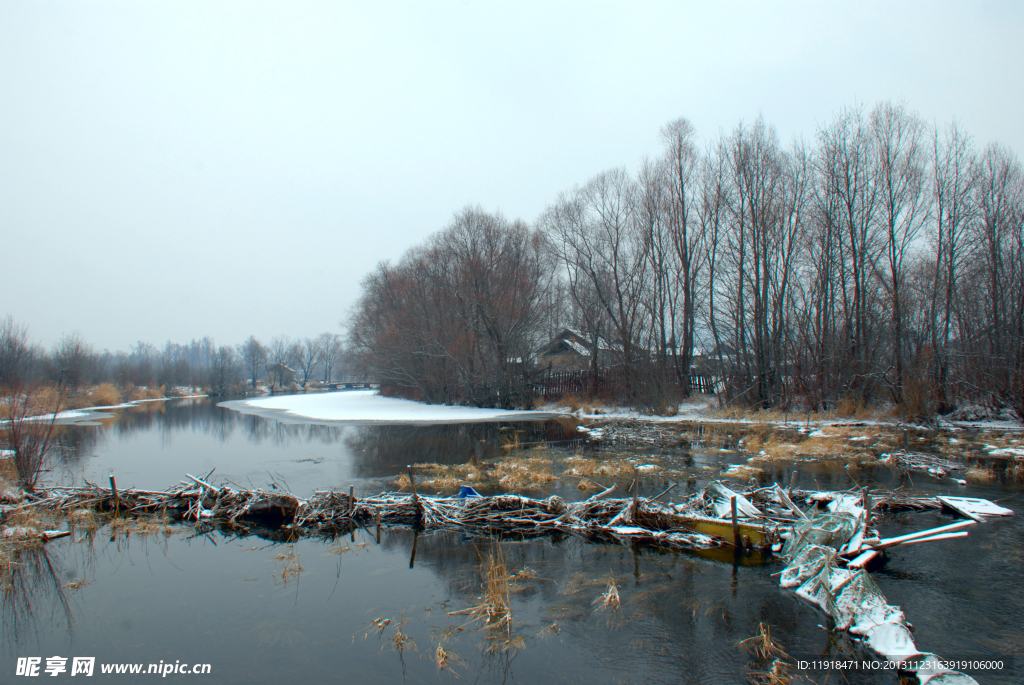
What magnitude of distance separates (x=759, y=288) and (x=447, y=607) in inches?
905

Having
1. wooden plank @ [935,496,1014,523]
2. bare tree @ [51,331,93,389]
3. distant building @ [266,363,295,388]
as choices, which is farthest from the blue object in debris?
distant building @ [266,363,295,388]

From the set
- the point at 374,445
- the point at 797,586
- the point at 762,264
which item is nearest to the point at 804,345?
the point at 762,264

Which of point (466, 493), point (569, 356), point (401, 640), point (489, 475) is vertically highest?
point (569, 356)

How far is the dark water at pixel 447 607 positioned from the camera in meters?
4.50

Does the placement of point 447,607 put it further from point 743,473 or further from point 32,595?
point 743,473

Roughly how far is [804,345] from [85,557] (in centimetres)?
2445

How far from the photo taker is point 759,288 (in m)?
24.5

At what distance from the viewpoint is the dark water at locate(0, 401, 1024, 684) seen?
→ 4.50m

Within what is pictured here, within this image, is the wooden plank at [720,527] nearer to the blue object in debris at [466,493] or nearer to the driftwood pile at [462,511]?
the driftwood pile at [462,511]

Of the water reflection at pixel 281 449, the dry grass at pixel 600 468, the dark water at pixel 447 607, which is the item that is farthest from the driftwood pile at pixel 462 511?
the dry grass at pixel 600 468

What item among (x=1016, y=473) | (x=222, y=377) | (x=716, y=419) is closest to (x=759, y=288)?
(x=716, y=419)

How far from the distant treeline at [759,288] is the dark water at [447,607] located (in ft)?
46.5

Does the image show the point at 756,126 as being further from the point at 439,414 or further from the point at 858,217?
the point at 439,414

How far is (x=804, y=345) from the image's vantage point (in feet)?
76.1
